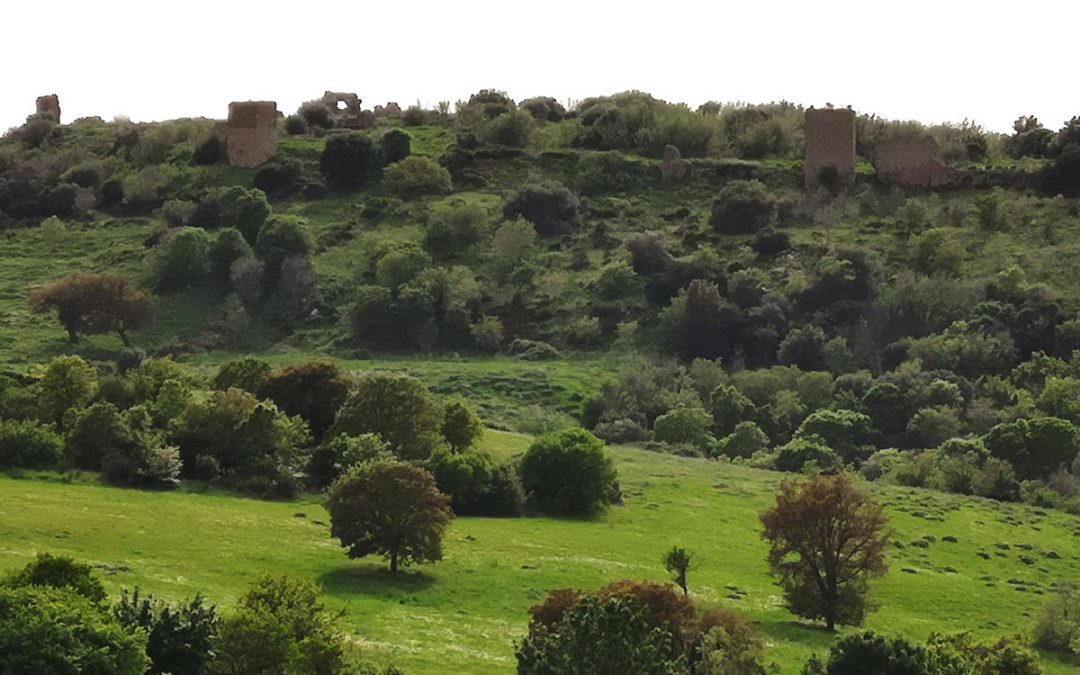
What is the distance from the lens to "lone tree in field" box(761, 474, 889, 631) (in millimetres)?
58281

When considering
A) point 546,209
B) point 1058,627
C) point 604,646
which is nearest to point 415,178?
point 546,209

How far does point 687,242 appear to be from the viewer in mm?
119625

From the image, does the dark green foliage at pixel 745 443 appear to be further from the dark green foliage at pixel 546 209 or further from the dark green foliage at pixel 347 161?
the dark green foliage at pixel 347 161

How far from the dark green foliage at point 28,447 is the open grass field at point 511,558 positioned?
5.72ft

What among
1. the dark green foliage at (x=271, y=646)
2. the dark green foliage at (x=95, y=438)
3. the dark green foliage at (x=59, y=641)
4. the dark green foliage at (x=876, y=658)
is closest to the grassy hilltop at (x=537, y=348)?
the dark green foliage at (x=95, y=438)

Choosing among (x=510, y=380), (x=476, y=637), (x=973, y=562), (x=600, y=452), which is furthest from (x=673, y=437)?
(x=476, y=637)

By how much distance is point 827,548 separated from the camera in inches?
2324

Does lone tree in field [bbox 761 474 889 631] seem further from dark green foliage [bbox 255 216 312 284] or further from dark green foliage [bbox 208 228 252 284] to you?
dark green foliage [bbox 208 228 252 284]

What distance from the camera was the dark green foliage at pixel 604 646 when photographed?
4047 cm

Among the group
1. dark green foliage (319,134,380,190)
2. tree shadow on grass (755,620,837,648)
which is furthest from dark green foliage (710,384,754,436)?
dark green foliage (319,134,380,190)

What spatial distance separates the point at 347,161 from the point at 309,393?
55.4 meters

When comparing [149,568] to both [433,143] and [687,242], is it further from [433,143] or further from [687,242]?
[433,143]

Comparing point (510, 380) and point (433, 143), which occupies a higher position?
point (433, 143)

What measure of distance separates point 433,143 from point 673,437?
5276cm
